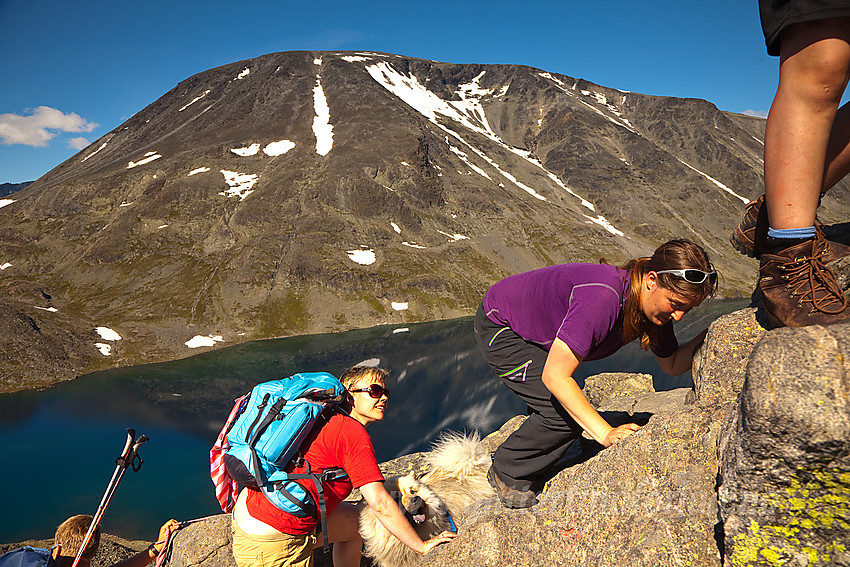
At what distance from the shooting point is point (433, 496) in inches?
203

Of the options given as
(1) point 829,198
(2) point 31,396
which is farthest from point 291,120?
(1) point 829,198

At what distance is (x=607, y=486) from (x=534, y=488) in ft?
3.62

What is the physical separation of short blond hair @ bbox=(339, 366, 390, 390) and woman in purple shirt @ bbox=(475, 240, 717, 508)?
1.23m

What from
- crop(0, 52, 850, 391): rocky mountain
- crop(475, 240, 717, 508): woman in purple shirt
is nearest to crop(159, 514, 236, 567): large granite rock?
crop(475, 240, 717, 508): woman in purple shirt

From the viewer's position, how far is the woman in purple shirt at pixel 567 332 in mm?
3945

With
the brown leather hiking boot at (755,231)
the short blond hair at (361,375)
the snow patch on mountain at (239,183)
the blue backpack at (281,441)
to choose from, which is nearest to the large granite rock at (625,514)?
the blue backpack at (281,441)

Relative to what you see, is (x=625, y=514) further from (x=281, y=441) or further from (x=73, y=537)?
(x=73, y=537)

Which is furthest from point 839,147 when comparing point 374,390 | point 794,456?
point 374,390

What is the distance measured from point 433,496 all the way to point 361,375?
1.51 metres

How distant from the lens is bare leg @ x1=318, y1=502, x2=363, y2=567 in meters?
5.29

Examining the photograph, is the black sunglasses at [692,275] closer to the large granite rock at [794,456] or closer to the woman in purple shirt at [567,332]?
the woman in purple shirt at [567,332]

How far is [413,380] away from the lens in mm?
67562

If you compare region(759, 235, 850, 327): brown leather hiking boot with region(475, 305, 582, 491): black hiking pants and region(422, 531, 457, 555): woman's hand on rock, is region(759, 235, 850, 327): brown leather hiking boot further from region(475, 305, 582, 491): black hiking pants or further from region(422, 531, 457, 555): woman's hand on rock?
region(422, 531, 457, 555): woman's hand on rock

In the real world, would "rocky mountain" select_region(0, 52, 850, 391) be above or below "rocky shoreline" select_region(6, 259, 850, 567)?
above
